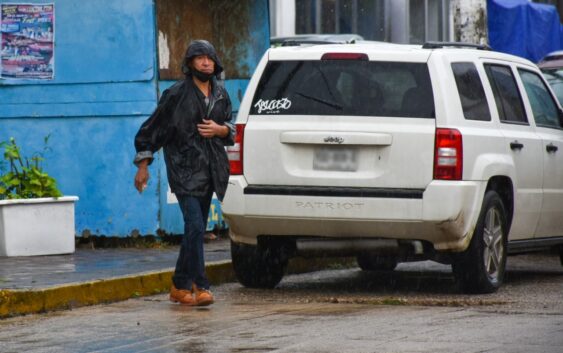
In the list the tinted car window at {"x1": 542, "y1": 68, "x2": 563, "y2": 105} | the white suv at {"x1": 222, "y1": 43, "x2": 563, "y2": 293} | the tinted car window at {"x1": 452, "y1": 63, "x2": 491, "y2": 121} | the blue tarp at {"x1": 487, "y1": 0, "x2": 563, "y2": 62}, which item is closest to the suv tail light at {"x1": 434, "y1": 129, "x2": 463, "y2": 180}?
the white suv at {"x1": 222, "y1": 43, "x2": 563, "y2": 293}

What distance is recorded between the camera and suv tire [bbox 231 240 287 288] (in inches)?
425

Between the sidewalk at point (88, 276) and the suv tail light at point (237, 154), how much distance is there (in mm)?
986

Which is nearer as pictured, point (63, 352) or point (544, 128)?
point (63, 352)

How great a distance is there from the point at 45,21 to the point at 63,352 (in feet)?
20.3

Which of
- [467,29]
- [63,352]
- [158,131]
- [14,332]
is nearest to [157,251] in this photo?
[158,131]

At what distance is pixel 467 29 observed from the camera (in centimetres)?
1997

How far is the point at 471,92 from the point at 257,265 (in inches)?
77.3

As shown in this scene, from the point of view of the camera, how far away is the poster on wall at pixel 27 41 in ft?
43.3

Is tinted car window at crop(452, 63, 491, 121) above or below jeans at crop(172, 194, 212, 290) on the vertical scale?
above

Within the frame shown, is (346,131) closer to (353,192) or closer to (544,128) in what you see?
(353,192)

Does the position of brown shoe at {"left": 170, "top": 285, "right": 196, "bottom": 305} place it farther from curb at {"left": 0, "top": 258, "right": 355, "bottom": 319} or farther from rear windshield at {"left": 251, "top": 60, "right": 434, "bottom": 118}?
rear windshield at {"left": 251, "top": 60, "right": 434, "bottom": 118}

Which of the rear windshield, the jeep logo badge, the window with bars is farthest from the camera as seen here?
the window with bars

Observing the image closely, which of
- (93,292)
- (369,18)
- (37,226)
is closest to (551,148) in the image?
(93,292)

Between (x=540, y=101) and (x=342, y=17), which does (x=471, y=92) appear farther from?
(x=342, y=17)
